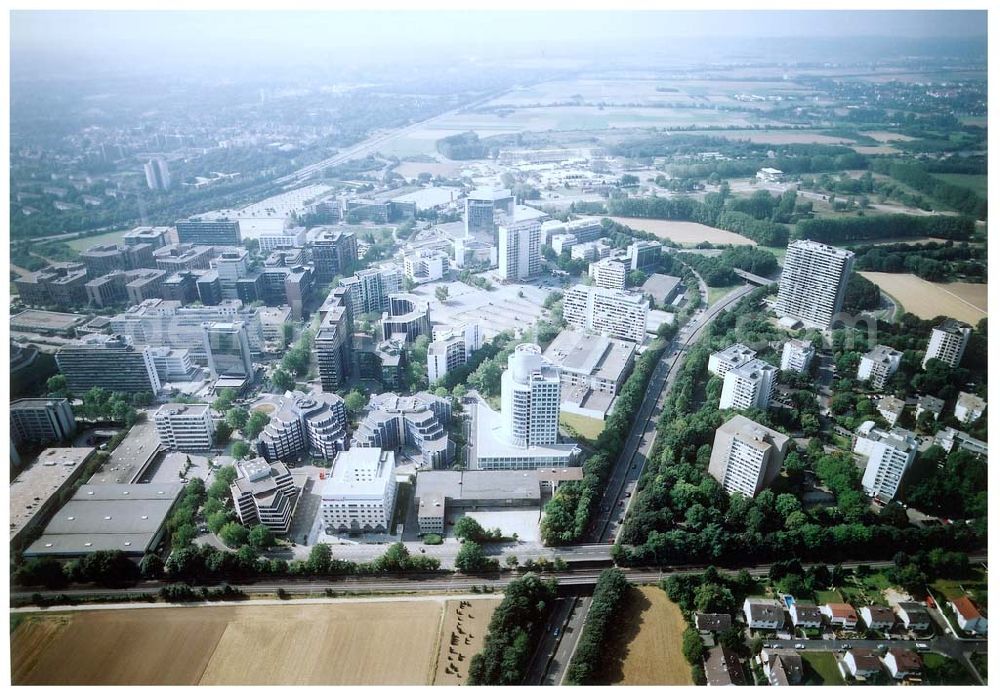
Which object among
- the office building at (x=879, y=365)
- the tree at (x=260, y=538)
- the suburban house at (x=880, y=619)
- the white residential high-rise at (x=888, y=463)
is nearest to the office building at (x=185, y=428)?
the tree at (x=260, y=538)

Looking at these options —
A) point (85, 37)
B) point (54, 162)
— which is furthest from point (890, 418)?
point (54, 162)

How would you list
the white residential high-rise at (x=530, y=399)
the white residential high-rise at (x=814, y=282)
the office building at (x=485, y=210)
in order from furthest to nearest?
the office building at (x=485, y=210)
the white residential high-rise at (x=814, y=282)
the white residential high-rise at (x=530, y=399)

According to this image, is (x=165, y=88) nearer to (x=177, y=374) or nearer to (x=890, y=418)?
(x=177, y=374)

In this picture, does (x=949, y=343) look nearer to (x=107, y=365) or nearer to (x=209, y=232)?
(x=107, y=365)

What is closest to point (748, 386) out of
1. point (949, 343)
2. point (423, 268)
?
point (949, 343)

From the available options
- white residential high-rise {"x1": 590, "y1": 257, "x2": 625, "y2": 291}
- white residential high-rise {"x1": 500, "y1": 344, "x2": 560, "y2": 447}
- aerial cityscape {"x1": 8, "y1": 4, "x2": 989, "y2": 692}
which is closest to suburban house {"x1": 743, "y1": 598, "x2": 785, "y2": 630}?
aerial cityscape {"x1": 8, "y1": 4, "x2": 989, "y2": 692}

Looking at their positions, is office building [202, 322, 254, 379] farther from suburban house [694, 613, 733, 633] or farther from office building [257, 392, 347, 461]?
suburban house [694, 613, 733, 633]

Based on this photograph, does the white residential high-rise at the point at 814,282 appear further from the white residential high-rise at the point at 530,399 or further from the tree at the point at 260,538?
the tree at the point at 260,538
